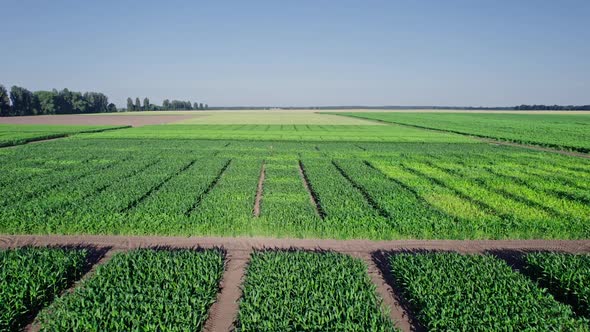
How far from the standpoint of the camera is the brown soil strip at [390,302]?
841cm

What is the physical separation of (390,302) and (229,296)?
4.89m

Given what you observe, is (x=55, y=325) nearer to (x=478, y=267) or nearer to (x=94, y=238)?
(x=94, y=238)

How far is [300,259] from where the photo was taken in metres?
10.7

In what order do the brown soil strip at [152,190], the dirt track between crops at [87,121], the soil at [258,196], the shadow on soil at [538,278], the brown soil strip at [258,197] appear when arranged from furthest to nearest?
the dirt track between crops at [87,121] → the soil at [258,196] → the brown soil strip at [258,197] → the brown soil strip at [152,190] → the shadow on soil at [538,278]

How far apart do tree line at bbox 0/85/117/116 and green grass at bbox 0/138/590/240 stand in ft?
420

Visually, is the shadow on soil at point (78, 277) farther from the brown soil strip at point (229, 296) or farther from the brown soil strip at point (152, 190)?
the brown soil strip at point (229, 296)

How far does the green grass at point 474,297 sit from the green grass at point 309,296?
123 centimetres

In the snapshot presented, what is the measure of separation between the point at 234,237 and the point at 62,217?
8.17 m

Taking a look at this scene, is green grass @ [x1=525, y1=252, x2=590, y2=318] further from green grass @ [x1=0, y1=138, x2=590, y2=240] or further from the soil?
the soil

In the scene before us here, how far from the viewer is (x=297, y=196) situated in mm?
18922

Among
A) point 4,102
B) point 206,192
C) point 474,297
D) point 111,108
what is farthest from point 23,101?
point 474,297

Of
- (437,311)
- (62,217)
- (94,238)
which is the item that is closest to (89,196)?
(62,217)

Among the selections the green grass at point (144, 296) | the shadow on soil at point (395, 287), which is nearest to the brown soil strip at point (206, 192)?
the green grass at point (144, 296)

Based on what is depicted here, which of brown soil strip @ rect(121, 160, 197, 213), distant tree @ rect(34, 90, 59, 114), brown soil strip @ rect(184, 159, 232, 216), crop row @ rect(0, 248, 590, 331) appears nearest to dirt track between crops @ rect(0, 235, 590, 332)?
crop row @ rect(0, 248, 590, 331)
